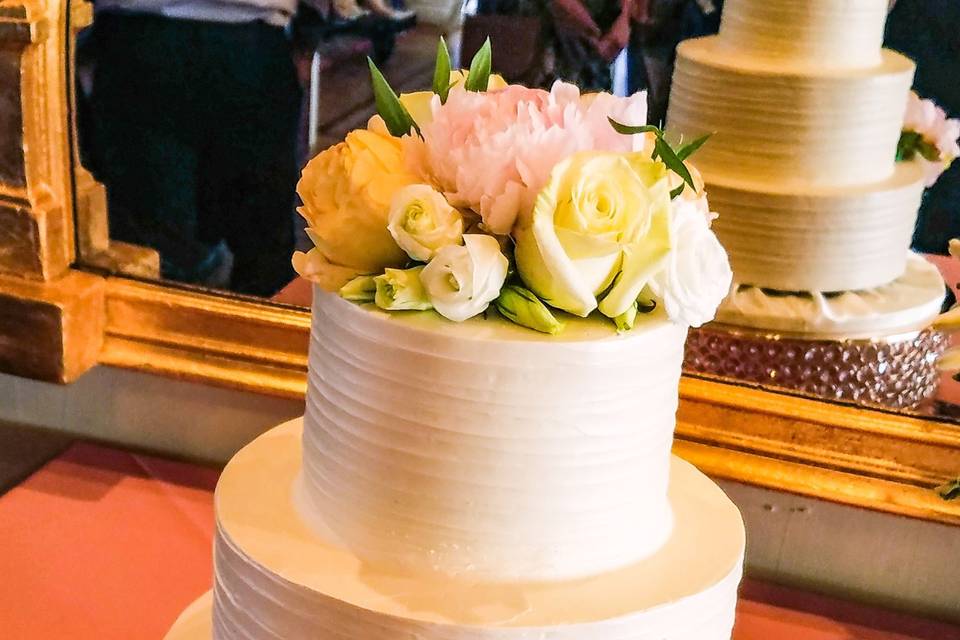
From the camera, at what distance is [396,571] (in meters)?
0.58

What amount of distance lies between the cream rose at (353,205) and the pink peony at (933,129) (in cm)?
52

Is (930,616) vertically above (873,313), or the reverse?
(873,313)

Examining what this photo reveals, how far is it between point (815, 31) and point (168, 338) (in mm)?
766

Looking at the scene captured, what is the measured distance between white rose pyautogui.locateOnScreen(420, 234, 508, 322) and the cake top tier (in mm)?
434

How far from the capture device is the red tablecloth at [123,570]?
0.93 meters

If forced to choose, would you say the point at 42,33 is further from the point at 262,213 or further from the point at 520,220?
the point at 520,220

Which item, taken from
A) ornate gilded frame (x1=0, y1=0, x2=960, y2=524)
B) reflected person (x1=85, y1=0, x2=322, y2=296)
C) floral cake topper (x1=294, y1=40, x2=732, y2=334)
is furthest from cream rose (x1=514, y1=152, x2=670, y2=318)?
reflected person (x1=85, y1=0, x2=322, y2=296)

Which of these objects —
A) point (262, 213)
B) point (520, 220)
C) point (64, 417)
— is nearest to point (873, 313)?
point (520, 220)

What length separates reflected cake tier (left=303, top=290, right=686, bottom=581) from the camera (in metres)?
0.54

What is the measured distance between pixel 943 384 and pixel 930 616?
0.84ft

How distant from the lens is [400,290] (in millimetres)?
536

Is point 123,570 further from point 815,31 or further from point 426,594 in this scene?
point 815,31

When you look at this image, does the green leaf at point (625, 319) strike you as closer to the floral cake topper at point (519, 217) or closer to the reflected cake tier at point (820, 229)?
the floral cake topper at point (519, 217)

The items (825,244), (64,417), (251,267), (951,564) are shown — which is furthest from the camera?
(64,417)
